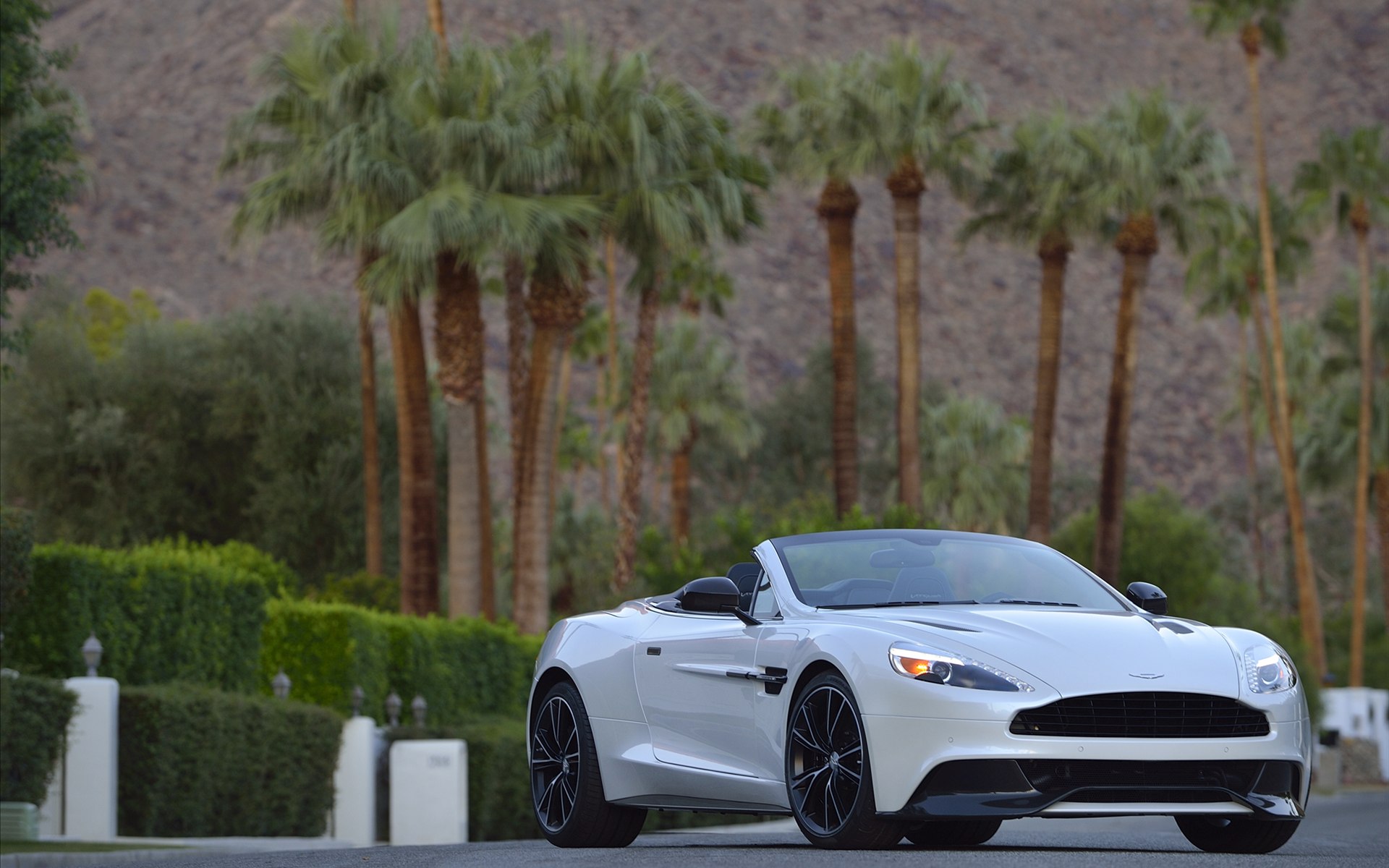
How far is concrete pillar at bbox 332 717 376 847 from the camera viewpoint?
2470 cm

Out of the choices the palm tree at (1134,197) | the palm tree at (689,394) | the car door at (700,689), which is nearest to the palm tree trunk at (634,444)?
the palm tree at (1134,197)

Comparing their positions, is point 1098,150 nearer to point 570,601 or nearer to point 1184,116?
point 1184,116

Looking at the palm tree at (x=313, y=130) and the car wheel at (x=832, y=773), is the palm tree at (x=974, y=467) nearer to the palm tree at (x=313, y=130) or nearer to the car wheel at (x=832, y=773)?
the palm tree at (x=313, y=130)

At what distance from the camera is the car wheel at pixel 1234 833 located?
873cm

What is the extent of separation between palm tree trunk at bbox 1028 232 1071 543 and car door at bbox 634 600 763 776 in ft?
113

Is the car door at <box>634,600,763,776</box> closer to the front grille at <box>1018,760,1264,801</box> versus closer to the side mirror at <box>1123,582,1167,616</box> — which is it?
the front grille at <box>1018,760,1264,801</box>

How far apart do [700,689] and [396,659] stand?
19794 mm

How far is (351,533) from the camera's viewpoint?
152ft

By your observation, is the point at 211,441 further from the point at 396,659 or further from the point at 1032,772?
the point at 1032,772

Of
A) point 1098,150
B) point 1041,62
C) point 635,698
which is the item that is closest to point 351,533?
point 1098,150

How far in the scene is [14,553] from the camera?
63.7ft

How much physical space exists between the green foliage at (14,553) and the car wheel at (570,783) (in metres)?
10.5

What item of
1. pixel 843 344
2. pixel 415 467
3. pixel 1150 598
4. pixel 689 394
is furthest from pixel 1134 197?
pixel 1150 598

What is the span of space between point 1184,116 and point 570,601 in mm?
25793
